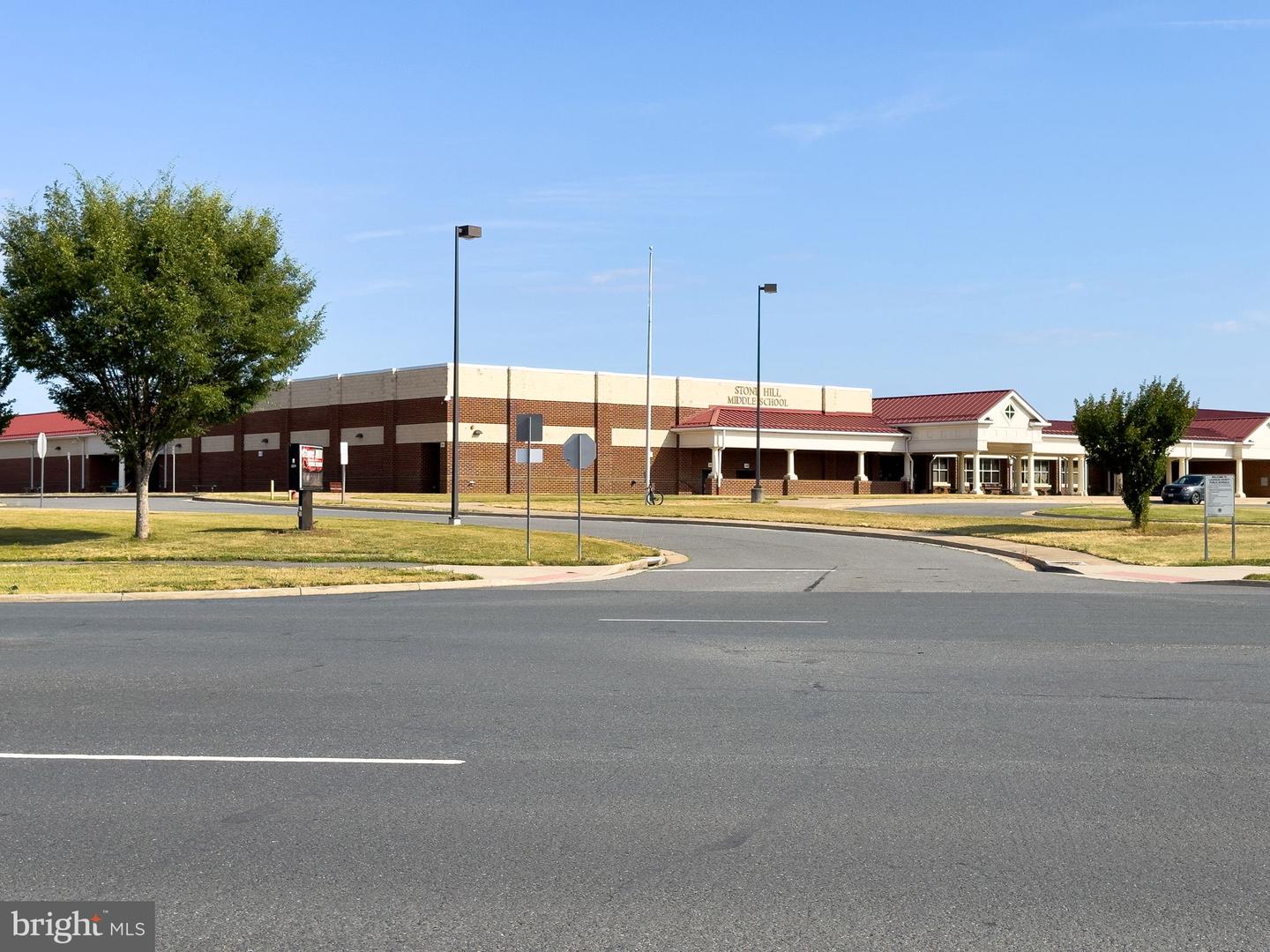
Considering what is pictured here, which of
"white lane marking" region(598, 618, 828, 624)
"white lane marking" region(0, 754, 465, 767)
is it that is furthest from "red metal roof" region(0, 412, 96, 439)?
"white lane marking" region(0, 754, 465, 767)

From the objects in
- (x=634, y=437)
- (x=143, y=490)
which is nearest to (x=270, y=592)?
(x=143, y=490)

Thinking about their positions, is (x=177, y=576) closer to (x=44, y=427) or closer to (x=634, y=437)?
(x=634, y=437)

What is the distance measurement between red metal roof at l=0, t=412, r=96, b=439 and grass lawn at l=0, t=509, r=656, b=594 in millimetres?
47738

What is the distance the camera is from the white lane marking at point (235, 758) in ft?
23.9

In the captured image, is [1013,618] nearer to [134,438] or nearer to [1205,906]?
[1205,906]

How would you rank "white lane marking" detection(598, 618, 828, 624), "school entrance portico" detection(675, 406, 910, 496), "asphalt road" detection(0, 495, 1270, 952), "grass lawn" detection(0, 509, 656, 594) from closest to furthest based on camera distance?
1. "asphalt road" detection(0, 495, 1270, 952)
2. "white lane marking" detection(598, 618, 828, 624)
3. "grass lawn" detection(0, 509, 656, 594)
4. "school entrance portico" detection(675, 406, 910, 496)

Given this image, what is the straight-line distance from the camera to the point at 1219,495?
25.4 meters

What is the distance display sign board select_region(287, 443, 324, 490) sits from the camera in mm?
30391

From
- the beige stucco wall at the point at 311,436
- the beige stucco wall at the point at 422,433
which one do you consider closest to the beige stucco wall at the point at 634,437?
the beige stucco wall at the point at 422,433

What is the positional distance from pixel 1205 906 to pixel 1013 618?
1034 cm

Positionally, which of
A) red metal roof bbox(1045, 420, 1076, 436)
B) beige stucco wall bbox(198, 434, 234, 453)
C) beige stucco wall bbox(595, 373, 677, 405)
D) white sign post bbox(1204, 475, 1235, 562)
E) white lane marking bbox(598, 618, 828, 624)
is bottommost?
white lane marking bbox(598, 618, 828, 624)

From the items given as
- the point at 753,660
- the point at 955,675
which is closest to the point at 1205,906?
the point at 955,675

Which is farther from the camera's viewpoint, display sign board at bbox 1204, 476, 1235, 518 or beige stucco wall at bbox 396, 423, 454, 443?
beige stucco wall at bbox 396, 423, 454, 443

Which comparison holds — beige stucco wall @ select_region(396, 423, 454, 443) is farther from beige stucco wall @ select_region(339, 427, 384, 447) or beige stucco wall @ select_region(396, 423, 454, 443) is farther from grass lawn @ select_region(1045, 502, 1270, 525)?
grass lawn @ select_region(1045, 502, 1270, 525)
